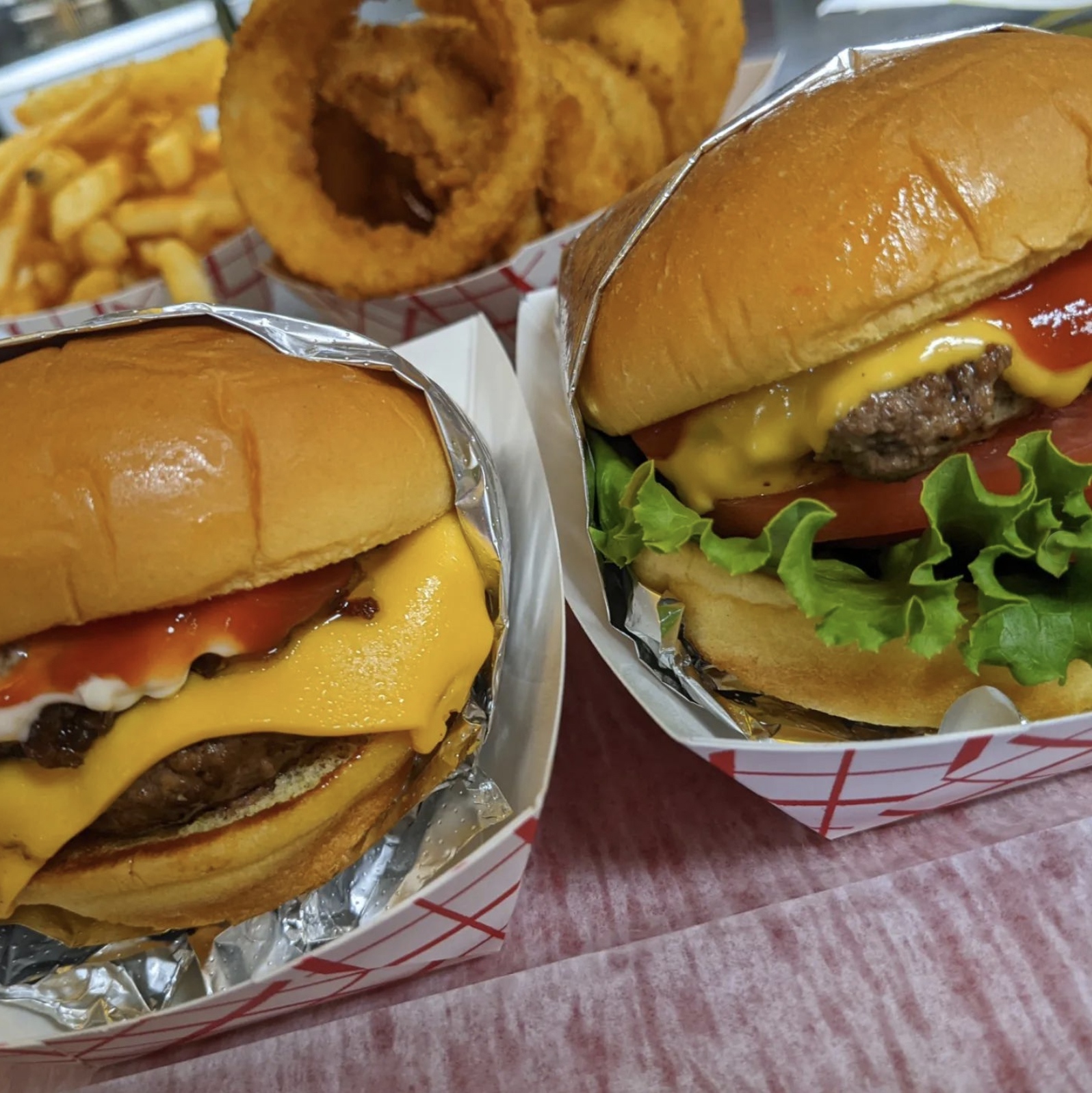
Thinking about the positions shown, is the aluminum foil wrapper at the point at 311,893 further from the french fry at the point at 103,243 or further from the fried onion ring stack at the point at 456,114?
the french fry at the point at 103,243

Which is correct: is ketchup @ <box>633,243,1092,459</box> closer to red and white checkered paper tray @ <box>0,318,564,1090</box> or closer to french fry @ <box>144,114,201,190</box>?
red and white checkered paper tray @ <box>0,318,564,1090</box>

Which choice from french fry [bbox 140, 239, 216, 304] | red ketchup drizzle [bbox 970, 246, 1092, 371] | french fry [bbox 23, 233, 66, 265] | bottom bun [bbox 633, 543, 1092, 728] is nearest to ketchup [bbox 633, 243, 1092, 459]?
red ketchup drizzle [bbox 970, 246, 1092, 371]

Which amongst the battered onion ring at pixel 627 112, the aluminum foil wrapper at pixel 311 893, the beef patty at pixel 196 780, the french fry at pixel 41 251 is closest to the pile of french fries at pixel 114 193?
the french fry at pixel 41 251

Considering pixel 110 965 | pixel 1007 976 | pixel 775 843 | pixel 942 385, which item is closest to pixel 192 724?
pixel 110 965

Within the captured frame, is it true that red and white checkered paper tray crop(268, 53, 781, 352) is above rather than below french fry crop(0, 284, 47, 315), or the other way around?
below

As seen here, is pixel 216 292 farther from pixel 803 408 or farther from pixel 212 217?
pixel 803 408

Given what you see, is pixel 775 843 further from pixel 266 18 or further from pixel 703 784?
pixel 266 18
